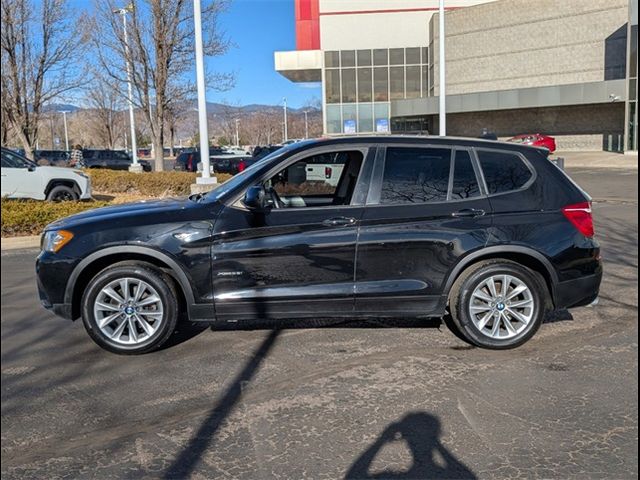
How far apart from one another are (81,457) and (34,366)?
1.66 metres

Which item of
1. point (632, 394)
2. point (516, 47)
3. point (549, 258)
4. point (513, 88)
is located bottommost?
point (632, 394)

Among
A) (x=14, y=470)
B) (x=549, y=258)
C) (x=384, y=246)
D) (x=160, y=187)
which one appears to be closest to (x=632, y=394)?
(x=549, y=258)

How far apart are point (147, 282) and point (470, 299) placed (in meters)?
2.68

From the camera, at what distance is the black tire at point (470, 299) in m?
5.02

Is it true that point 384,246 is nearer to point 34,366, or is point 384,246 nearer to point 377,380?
point 377,380

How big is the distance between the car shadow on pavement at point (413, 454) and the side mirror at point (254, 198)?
2015 millimetres

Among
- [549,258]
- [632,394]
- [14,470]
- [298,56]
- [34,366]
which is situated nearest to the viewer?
[14,470]

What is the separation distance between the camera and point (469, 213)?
5016 mm

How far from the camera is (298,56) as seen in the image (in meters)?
51.5

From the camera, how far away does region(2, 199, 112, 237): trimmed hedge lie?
36.3 feet

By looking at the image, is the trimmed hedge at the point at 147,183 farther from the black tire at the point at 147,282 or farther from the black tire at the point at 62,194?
the black tire at the point at 147,282

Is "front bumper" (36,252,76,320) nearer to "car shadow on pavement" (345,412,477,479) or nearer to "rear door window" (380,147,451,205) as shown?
"rear door window" (380,147,451,205)

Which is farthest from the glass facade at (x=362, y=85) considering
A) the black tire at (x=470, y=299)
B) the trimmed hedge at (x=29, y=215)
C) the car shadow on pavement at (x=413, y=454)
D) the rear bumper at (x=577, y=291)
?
the car shadow on pavement at (x=413, y=454)

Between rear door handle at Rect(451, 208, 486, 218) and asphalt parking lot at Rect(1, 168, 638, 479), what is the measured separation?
1122mm
